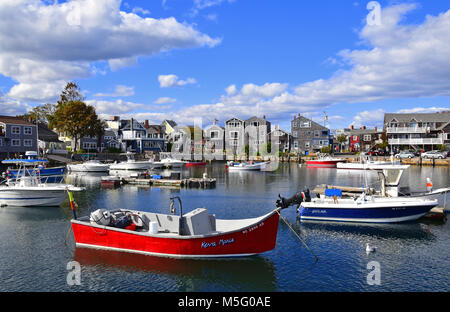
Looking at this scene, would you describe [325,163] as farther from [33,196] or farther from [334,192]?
[33,196]

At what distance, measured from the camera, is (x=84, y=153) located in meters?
86.4

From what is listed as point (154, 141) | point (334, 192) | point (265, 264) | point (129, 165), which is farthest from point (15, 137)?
point (265, 264)

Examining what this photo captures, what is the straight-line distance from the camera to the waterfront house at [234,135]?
107438 millimetres

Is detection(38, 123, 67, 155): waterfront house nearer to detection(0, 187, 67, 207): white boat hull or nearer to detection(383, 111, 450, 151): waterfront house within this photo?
detection(0, 187, 67, 207): white boat hull

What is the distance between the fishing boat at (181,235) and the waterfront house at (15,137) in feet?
220

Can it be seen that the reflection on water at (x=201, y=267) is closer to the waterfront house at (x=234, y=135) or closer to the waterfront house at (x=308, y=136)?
the waterfront house at (x=234, y=135)

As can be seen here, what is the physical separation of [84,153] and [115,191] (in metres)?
49.5

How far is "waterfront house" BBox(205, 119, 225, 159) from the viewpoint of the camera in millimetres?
109500

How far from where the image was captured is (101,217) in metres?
18.4

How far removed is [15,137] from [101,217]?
229 ft

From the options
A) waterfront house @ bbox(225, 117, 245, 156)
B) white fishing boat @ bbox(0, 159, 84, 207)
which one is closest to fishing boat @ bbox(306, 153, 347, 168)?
waterfront house @ bbox(225, 117, 245, 156)

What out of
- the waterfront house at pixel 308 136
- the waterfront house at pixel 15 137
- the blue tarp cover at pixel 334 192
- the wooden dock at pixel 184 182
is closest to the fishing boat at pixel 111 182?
the wooden dock at pixel 184 182
